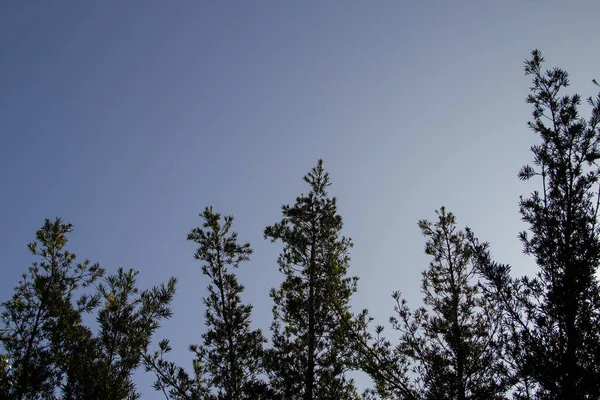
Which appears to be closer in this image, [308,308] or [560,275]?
[560,275]

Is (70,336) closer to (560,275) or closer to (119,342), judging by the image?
(119,342)

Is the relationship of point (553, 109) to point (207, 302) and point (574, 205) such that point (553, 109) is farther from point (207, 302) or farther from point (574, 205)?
point (207, 302)

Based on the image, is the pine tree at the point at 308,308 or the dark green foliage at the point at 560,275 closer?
the dark green foliage at the point at 560,275

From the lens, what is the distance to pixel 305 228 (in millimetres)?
18172

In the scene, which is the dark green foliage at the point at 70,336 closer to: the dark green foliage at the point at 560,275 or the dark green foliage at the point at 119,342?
the dark green foliage at the point at 119,342

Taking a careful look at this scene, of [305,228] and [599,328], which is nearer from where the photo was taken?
[599,328]

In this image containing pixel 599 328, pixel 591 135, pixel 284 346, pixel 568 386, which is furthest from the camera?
pixel 284 346

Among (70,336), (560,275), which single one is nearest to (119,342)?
(70,336)

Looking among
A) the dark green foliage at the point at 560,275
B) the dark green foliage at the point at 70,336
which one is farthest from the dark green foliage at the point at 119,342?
the dark green foliage at the point at 560,275

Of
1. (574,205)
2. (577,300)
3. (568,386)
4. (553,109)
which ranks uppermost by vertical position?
(553,109)

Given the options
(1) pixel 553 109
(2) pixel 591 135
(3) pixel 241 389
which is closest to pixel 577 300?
(2) pixel 591 135

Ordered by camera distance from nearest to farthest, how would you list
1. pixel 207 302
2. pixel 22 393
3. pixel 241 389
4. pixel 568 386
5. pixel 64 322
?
1. pixel 568 386
2. pixel 22 393
3. pixel 64 322
4. pixel 241 389
5. pixel 207 302

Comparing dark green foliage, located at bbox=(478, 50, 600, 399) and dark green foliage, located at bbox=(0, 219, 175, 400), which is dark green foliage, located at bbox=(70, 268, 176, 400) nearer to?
dark green foliage, located at bbox=(0, 219, 175, 400)

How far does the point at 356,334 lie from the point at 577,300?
3997 millimetres
